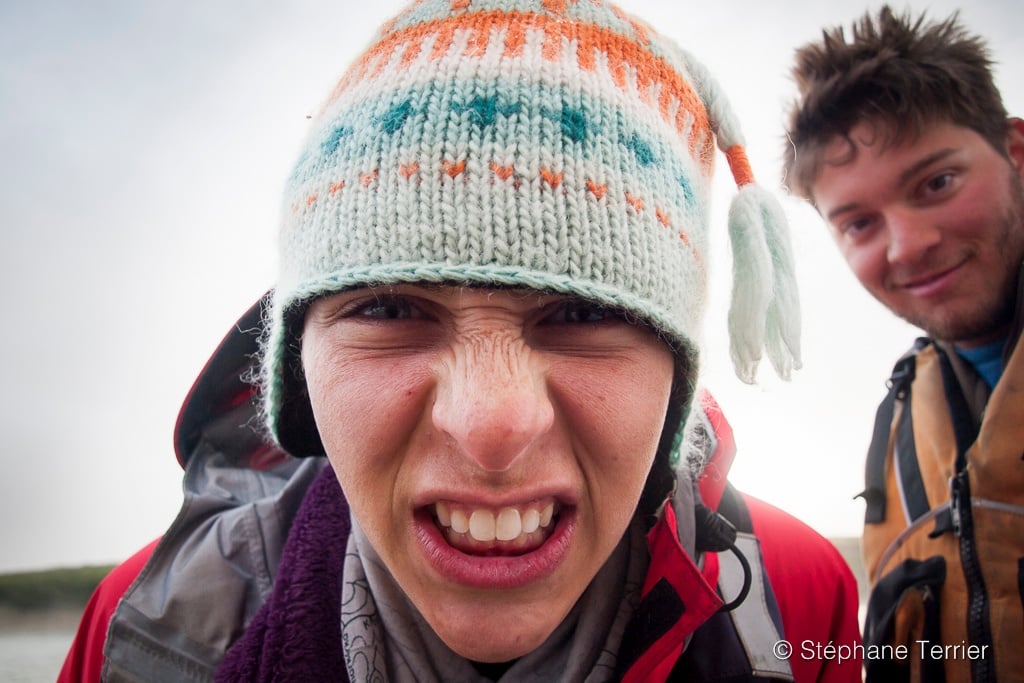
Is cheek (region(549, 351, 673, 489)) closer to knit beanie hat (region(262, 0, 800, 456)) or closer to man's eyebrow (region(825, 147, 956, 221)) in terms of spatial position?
knit beanie hat (region(262, 0, 800, 456))

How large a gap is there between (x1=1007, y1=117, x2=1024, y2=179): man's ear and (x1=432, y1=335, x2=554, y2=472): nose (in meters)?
2.00

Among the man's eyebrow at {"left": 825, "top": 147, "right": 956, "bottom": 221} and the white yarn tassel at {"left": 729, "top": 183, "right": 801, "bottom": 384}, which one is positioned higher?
the man's eyebrow at {"left": 825, "top": 147, "right": 956, "bottom": 221}

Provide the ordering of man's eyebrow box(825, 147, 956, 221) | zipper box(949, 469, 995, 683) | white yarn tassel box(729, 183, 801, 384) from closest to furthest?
white yarn tassel box(729, 183, 801, 384)
zipper box(949, 469, 995, 683)
man's eyebrow box(825, 147, 956, 221)

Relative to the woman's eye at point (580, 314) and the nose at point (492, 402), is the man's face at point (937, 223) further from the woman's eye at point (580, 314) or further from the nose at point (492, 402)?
the nose at point (492, 402)

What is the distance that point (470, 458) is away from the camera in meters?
0.75

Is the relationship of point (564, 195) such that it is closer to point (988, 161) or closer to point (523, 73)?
point (523, 73)

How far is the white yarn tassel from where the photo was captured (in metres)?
1.05

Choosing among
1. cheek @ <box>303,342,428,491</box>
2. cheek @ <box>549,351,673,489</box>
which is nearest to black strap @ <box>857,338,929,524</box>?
cheek @ <box>549,351,673,489</box>

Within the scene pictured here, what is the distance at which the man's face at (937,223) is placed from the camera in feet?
5.38

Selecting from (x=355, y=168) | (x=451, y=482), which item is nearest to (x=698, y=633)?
(x=451, y=482)

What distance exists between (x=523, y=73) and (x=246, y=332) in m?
0.91

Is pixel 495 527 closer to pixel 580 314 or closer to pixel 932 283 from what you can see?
pixel 580 314

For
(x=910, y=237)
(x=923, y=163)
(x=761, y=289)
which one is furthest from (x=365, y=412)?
(x=923, y=163)

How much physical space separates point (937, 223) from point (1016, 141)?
1.53 ft
